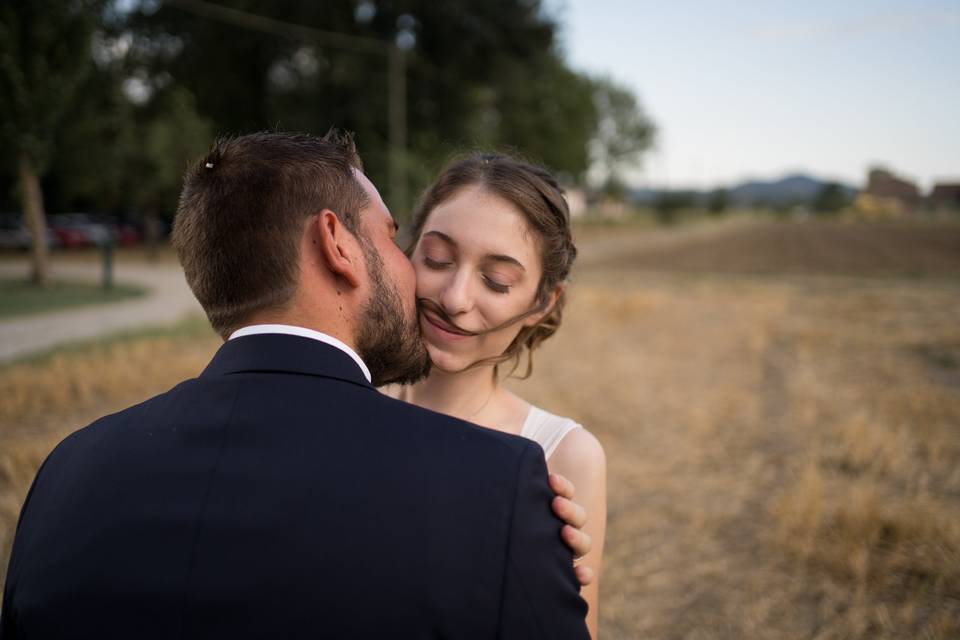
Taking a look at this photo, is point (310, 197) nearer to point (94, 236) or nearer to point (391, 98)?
point (391, 98)

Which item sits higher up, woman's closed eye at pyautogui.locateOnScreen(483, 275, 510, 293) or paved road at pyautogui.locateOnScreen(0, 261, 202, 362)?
woman's closed eye at pyautogui.locateOnScreen(483, 275, 510, 293)

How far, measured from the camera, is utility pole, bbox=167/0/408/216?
2131cm

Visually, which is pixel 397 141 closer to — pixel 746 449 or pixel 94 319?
pixel 94 319

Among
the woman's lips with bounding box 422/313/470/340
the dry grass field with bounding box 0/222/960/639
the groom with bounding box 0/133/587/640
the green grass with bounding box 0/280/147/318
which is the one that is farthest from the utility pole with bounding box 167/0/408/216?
the groom with bounding box 0/133/587/640

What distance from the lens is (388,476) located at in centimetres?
106

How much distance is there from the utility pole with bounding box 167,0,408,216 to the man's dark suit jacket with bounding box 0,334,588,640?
20.2 meters

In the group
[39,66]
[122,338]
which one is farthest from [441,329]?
[39,66]

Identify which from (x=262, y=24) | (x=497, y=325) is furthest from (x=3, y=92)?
(x=497, y=325)

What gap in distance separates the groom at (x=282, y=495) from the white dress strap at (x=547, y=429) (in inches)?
35.3

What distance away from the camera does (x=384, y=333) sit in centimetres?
141

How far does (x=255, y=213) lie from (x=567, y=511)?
2.63 feet

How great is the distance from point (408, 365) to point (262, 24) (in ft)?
82.0

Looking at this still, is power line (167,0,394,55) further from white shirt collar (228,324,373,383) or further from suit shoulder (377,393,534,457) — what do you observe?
suit shoulder (377,393,534,457)

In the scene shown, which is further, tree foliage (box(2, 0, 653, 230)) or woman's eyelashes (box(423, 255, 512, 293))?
tree foliage (box(2, 0, 653, 230))
